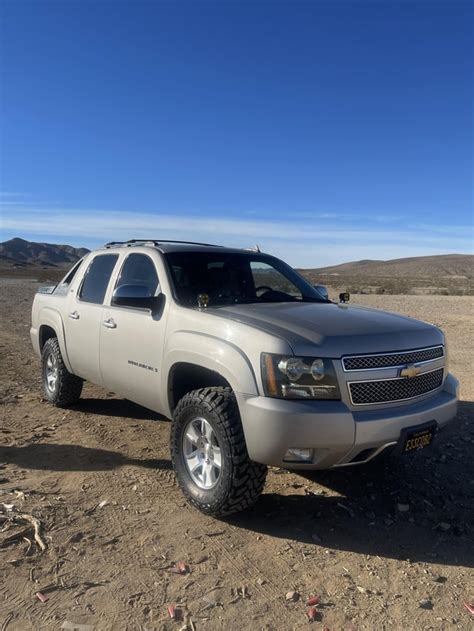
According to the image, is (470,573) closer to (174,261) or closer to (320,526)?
(320,526)

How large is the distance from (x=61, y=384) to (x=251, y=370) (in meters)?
3.51

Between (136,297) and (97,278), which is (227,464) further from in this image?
(97,278)

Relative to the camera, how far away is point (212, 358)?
357 centimetres

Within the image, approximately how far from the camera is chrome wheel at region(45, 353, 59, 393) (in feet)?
20.3

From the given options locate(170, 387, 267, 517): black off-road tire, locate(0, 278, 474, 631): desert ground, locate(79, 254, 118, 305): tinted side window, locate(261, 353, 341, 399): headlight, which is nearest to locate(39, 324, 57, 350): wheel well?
locate(79, 254, 118, 305): tinted side window

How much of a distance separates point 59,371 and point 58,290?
3.37 feet

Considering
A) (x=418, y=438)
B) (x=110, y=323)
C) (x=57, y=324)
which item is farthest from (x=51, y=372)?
(x=418, y=438)

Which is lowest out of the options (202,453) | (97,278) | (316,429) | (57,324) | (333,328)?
(202,453)

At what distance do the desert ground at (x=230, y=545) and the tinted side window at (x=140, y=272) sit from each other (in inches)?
60.6

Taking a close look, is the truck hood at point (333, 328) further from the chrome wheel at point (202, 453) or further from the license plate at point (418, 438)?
the chrome wheel at point (202, 453)

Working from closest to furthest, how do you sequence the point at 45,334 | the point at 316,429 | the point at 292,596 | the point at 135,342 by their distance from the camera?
the point at 292,596
the point at 316,429
the point at 135,342
the point at 45,334

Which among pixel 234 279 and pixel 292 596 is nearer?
pixel 292 596

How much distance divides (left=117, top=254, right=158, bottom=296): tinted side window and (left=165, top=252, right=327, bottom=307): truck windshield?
0.66 feet

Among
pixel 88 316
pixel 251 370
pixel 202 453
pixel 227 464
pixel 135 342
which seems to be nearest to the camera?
pixel 251 370
